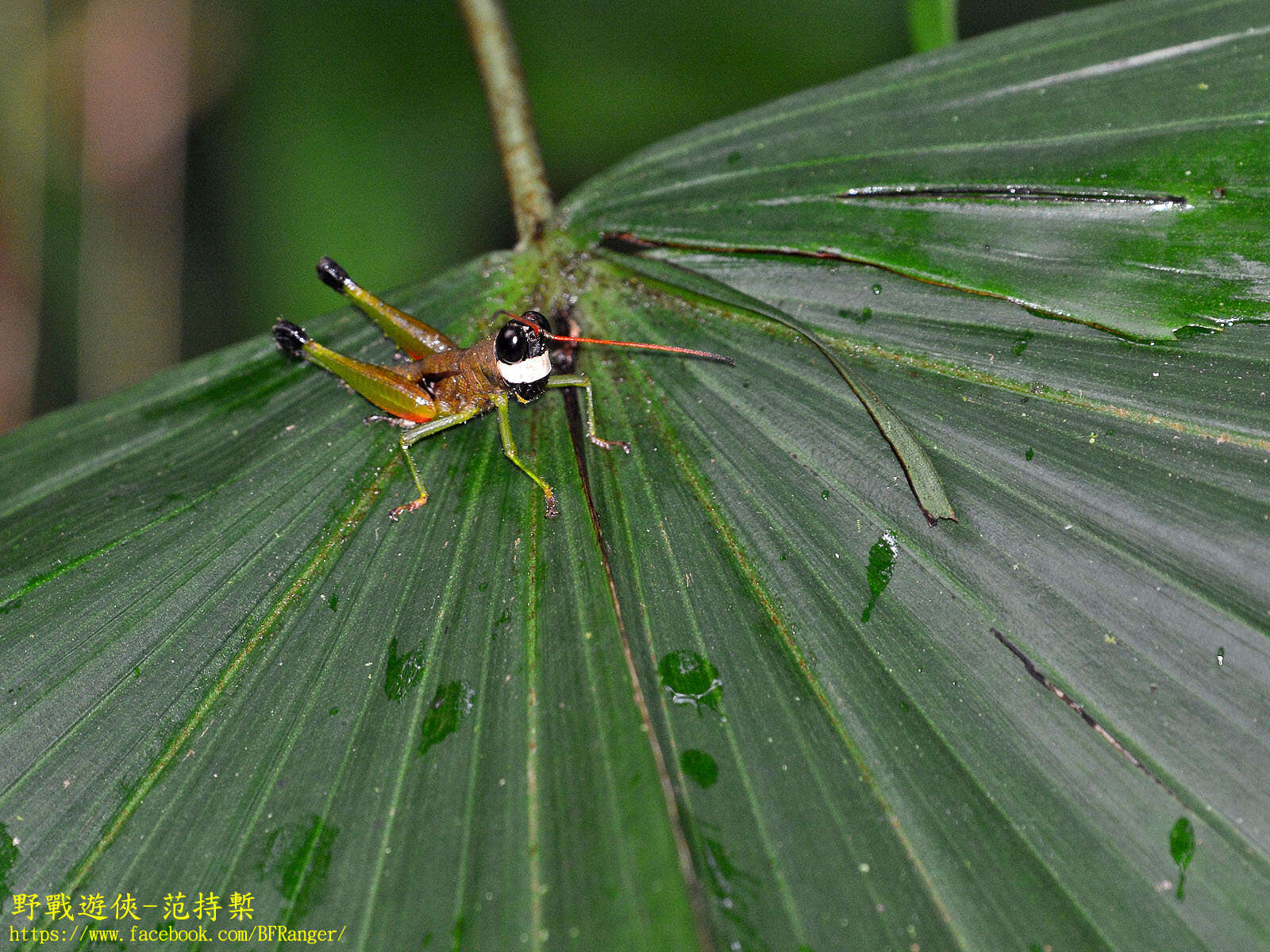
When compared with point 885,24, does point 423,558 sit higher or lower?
lower

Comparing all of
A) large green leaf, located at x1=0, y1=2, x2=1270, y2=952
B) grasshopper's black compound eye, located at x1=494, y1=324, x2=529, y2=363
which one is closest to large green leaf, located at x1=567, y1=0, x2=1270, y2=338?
large green leaf, located at x1=0, y1=2, x2=1270, y2=952

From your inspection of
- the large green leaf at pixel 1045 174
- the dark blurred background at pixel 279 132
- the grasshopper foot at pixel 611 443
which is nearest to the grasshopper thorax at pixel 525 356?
Result: the grasshopper foot at pixel 611 443

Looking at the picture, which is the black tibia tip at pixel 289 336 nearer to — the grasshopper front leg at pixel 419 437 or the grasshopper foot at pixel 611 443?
the grasshopper front leg at pixel 419 437

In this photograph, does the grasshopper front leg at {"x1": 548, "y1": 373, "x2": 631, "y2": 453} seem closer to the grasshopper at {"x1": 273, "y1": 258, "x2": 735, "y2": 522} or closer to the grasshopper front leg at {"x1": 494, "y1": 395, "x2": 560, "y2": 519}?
the grasshopper at {"x1": 273, "y1": 258, "x2": 735, "y2": 522}

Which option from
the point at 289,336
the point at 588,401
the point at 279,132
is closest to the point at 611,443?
the point at 588,401

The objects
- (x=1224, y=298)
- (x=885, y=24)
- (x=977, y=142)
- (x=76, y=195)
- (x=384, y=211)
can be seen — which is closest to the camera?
(x=1224, y=298)

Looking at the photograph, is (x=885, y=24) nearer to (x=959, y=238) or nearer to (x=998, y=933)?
(x=959, y=238)

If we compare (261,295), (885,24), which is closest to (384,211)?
(261,295)

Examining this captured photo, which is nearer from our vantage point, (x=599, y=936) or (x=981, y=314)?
(x=599, y=936)
